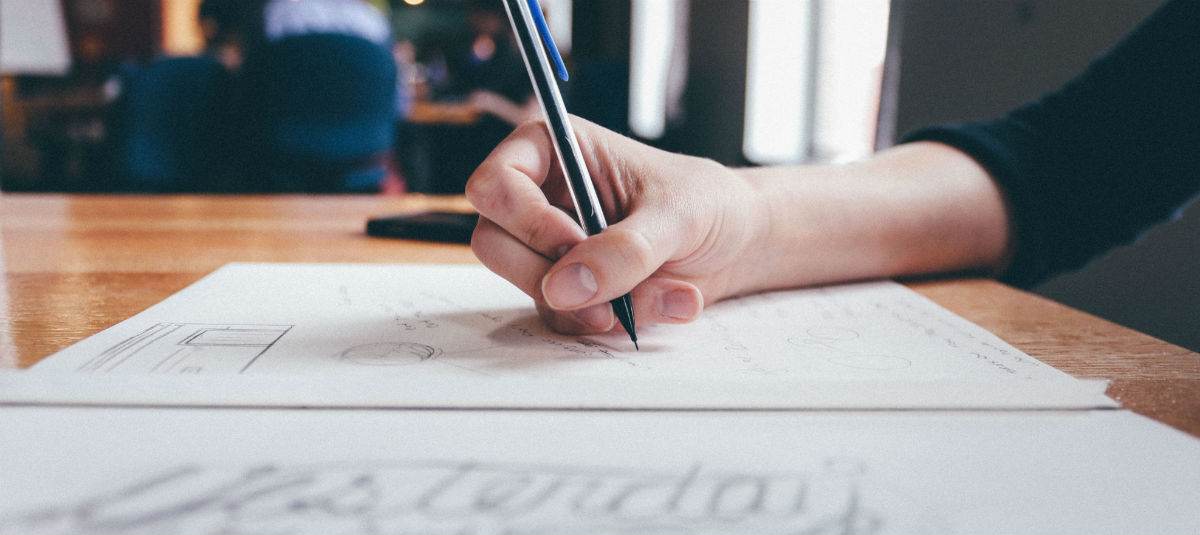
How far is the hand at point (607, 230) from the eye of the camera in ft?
1.04

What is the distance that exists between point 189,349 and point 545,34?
0.22 meters

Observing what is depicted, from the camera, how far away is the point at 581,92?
10.3 feet

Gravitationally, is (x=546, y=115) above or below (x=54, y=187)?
above

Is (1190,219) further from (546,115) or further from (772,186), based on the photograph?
(546,115)

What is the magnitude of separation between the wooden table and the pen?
21 centimetres

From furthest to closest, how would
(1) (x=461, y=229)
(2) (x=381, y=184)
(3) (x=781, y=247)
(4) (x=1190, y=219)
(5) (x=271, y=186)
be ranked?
(2) (x=381, y=184)
(5) (x=271, y=186)
(4) (x=1190, y=219)
(1) (x=461, y=229)
(3) (x=781, y=247)

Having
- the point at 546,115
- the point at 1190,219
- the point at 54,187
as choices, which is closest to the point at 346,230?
the point at 546,115

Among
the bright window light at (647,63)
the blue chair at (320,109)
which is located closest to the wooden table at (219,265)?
the blue chair at (320,109)

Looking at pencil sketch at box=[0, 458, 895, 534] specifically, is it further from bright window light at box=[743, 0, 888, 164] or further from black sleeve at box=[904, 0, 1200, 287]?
bright window light at box=[743, 0, 888, 164]

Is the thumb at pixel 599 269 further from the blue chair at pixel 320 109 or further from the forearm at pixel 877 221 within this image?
the blue chair at pixel 320 109

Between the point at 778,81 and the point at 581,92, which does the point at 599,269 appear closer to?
the point at 778,81

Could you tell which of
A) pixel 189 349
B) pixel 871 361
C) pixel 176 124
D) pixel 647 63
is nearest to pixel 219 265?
pixel 189 349

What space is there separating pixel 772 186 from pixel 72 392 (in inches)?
15.2

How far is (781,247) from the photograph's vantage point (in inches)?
18.2
